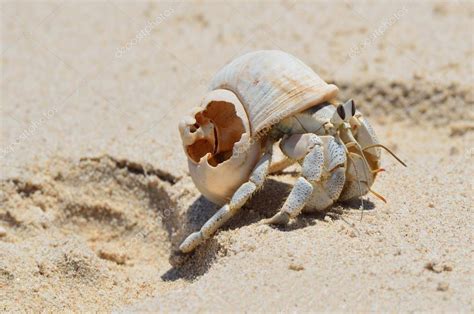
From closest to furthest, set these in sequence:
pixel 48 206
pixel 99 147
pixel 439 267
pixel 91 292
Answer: pixel 439 267
pixel 91 292
pixel 48 206
pixel 99 147

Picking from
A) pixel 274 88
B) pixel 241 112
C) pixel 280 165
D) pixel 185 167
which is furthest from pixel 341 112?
pixel 185 167

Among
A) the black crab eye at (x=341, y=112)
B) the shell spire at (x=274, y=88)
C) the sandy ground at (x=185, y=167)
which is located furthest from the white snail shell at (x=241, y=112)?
the sandy ground at (x=185, y=167)

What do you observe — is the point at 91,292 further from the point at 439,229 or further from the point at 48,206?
the point at 439,229

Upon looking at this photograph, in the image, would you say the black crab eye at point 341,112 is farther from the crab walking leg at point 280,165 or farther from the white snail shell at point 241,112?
the crab walking leg at point 280,165

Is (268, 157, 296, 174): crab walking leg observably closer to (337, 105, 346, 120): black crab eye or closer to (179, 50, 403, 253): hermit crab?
(179, 50, 403, 253): hermit crab

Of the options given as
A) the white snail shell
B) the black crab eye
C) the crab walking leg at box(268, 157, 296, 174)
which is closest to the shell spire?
the white snail shell

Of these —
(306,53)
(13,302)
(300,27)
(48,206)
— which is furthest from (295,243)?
(300,27)

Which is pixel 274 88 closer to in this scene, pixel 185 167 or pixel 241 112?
pixel 241 112
